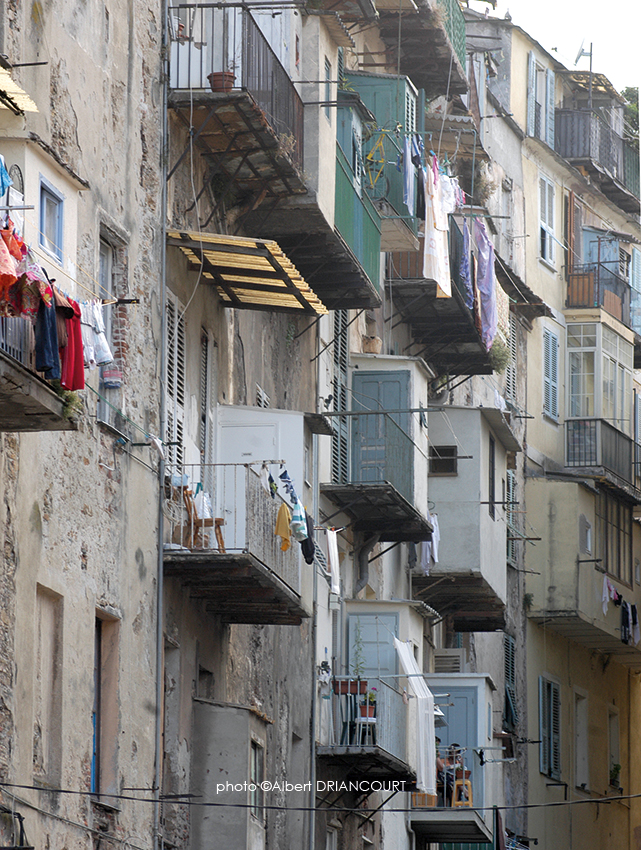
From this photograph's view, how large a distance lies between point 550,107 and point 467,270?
14.1m

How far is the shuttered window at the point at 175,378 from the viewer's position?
1720 cm

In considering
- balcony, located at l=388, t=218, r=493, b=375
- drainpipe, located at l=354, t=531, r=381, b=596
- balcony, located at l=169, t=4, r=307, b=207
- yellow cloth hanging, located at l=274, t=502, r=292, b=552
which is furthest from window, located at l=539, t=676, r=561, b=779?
balcony, located at l=169, t=4, r=307, b=207

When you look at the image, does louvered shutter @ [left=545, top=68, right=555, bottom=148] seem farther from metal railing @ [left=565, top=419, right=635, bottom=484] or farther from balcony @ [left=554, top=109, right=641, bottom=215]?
metal railing @ [left=565, top=419, right=635, bottom=484]

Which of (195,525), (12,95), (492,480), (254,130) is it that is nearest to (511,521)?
(492,480)

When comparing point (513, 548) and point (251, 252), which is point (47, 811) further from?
point (513, 548)

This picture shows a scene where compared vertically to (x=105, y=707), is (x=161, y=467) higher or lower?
higher

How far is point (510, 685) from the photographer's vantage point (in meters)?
35.4

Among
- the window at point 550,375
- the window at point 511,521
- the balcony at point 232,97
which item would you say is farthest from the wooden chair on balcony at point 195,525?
the window at point 550,375

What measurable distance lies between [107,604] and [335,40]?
366 inches

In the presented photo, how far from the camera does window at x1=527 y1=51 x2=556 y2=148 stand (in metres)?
39.4

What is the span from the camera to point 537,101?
39906 millimetres

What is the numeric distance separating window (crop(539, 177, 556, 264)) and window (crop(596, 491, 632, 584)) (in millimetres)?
5423

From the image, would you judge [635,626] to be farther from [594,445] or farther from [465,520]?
[465,520]

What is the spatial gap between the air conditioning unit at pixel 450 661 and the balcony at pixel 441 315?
4.98m
